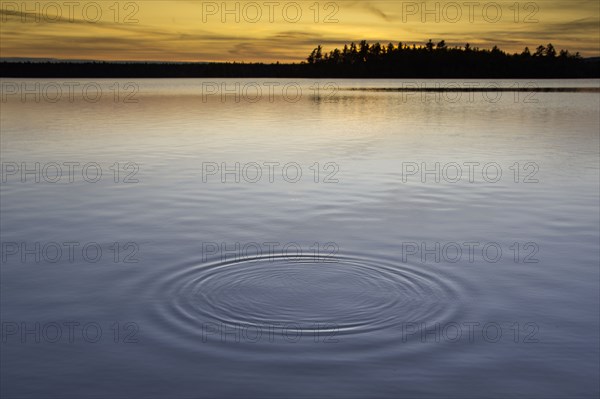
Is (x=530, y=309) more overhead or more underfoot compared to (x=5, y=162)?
more underfoot

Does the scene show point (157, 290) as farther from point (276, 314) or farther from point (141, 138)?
point (141, 138)

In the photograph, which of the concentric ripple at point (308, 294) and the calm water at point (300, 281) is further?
the concentric ripple at point (308, 294)

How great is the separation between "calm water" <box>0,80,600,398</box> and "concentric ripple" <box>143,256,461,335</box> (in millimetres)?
48

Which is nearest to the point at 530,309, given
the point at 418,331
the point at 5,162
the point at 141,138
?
the point at 418,331

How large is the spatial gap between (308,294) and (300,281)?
0.81 metres

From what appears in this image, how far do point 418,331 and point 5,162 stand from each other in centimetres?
2615

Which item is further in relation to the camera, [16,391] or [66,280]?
[66,280]

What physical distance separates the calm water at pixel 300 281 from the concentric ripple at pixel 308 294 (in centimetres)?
5

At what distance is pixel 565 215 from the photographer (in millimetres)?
19297

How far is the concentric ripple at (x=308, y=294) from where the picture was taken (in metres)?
10.7

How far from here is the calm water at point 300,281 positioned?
29.5 ft

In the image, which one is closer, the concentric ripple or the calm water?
the calm water

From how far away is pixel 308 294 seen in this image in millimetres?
11820

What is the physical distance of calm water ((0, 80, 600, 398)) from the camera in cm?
900
